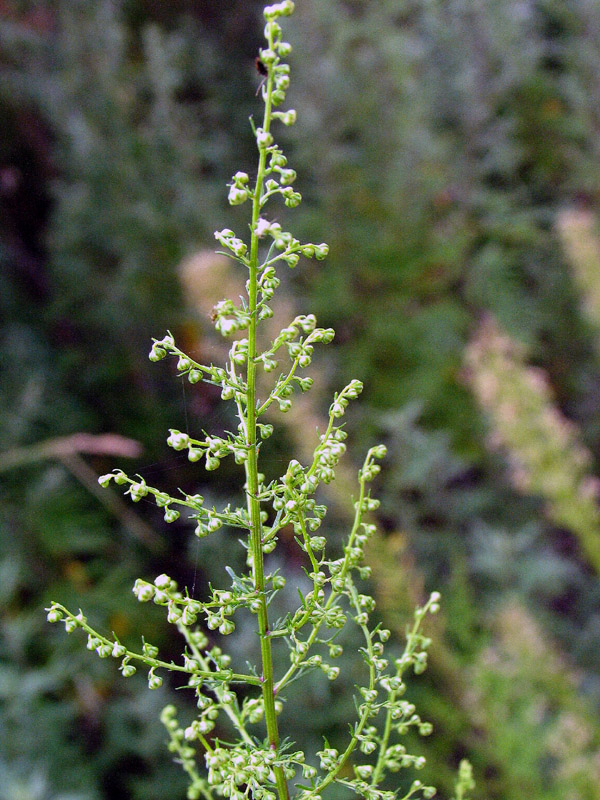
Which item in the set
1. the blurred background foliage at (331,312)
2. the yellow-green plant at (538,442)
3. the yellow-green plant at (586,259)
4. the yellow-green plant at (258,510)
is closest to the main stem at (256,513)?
the yellow-green plant at (258,510)

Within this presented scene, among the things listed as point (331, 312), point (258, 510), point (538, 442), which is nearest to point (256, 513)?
point (258, 510)

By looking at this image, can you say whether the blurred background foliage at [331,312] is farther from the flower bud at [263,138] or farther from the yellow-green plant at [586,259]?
the flower bud at [263,138]

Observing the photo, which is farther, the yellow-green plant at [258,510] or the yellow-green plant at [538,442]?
the yellow-green plant at [538,442]

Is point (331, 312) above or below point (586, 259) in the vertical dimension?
above

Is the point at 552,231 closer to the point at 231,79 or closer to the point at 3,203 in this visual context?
the point at 231,79

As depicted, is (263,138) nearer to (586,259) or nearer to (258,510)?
(258,510)


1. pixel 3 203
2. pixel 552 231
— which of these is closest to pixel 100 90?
pixel 3 203

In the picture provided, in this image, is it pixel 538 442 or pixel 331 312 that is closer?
pixel 538 442

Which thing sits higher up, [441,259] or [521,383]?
[441,259]
